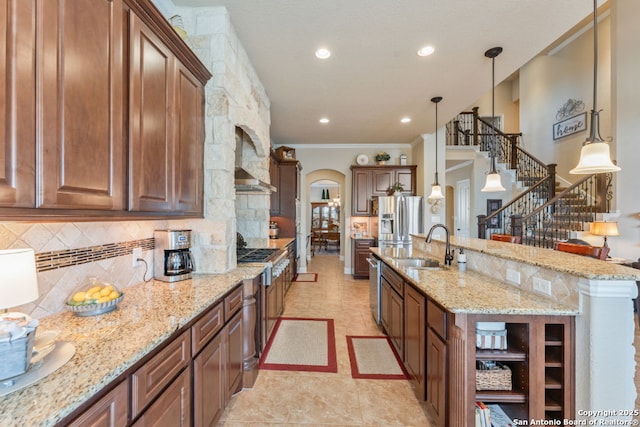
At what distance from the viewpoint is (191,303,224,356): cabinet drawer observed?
1.46m

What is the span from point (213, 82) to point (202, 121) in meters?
0.35

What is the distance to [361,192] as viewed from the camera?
632cm

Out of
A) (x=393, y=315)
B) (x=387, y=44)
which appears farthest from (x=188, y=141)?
(x=393, y=315)

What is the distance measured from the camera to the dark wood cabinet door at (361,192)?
630cm

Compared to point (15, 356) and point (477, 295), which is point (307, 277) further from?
point (15, 356)

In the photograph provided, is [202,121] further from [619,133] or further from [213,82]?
[619,133]

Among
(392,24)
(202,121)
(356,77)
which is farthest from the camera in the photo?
(356,77)

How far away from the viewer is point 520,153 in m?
7.68

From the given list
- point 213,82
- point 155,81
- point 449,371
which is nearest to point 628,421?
point 449,371

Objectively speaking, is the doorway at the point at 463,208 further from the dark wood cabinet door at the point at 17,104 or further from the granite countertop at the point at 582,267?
the dark wood cabinet door at the point at 17,104

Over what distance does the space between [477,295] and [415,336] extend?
64 cm

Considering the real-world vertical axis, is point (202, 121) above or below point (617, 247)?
above

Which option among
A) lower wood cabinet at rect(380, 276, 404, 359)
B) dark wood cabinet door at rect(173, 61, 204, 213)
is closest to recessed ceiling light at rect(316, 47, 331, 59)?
dark wood cabinet door at rect(173, 61, 204, 213)

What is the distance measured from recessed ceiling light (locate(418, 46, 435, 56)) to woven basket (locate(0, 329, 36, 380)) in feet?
11.2
